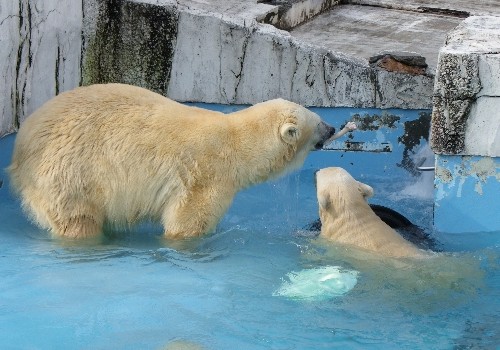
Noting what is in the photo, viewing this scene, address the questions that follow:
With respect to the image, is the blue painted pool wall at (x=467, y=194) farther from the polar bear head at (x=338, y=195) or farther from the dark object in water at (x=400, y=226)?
the polar bear head at (x=338, y=195)

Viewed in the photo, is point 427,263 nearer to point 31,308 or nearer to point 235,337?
point 235,337

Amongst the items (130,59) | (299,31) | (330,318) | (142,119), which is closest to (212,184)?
(142,119)

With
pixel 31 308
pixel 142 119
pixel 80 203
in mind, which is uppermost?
pixel 142 119

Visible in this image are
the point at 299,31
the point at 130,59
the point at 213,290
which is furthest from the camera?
the point at 299,31

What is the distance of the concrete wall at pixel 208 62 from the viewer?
288 inches

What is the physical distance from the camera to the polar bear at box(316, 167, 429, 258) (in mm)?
6180

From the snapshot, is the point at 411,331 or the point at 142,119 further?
the point at 142,119

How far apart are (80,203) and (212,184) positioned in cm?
80

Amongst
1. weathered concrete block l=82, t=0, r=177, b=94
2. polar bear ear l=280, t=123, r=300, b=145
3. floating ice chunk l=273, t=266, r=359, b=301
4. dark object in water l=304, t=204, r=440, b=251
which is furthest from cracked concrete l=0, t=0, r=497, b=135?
floating ice chunk l=273, t=266, r=359, b=301

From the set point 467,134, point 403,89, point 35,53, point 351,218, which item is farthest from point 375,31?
point 35,53

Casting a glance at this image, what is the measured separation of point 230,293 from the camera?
18.2 ft

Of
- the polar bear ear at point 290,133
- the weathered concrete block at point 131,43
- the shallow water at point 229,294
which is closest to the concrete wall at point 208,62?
the weathered concrete block at point 131,43

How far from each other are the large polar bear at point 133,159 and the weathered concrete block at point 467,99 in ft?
3.03

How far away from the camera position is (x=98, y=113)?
6.02 m
